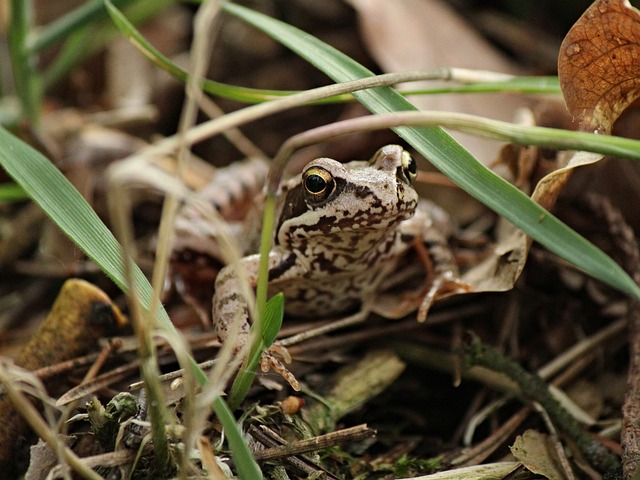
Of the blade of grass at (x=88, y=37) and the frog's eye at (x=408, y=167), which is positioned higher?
the blade of grass at (x=88, y=37)

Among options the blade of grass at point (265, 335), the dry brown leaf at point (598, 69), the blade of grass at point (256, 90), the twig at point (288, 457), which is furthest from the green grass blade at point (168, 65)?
the twig at point (288, 457)

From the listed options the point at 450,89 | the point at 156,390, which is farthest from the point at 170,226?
the point at 450,89

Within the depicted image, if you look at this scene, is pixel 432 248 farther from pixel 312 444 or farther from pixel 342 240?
pixel 312 444

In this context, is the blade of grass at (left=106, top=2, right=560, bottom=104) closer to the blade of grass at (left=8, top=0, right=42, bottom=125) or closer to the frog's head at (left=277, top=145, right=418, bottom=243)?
the frog's head at (left=277, top=145, right=418, bottom=243)

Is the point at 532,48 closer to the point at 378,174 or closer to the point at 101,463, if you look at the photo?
the point at 378,174

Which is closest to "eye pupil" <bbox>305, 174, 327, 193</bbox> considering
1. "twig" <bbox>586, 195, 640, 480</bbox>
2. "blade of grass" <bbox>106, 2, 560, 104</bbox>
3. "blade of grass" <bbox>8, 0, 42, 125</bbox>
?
"blade of grass" <bbox>106, 2, 560, 104</bbox>

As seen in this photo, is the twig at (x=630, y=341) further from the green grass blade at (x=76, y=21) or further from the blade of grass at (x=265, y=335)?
the green grass blade at (x=76, y=21)

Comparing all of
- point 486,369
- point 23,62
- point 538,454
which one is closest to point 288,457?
point 538,454
